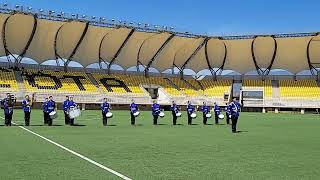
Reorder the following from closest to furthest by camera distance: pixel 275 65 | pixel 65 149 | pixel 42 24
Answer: pixel 65 149, pixel 42 24, pixel 275 65

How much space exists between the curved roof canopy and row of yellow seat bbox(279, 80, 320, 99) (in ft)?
7.32

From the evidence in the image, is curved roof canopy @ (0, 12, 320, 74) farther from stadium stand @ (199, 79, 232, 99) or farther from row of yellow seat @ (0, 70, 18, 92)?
row of yellow seat @ (0, 70, 18, 92)

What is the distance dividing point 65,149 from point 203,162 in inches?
178

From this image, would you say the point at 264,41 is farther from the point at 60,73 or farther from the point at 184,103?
the point at 60,73

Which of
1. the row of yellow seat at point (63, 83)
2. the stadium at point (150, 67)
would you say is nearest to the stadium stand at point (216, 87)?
the stadium at point (150, 67)

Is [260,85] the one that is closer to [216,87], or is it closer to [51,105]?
[216,87]

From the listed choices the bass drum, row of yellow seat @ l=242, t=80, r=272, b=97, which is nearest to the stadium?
row of yellow seat @ l=242, t=80, r=272, b=97

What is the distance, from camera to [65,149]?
45.1 ft

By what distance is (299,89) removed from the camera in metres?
72.7

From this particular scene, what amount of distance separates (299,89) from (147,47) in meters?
24.3

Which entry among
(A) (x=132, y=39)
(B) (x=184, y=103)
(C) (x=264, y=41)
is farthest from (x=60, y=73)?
(C) (x=264, y=41)

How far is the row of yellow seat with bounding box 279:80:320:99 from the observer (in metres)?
70.9

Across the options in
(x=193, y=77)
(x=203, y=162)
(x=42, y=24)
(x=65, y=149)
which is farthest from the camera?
(x=193, y=77)

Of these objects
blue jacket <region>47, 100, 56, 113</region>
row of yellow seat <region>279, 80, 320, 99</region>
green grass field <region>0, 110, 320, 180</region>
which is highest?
Answer: row of yellow seat <region>279, 80, 320, 99</region>
